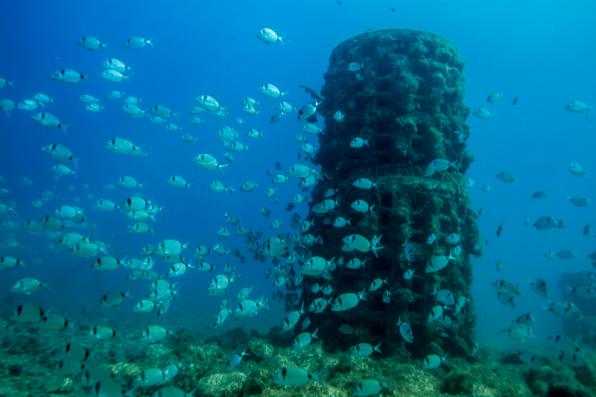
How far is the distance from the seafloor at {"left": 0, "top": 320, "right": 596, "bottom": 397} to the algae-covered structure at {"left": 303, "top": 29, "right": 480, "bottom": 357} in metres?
1.22

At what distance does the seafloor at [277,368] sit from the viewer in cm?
791

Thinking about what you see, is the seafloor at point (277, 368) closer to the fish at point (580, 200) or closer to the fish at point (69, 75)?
the fish at point (580, 200)

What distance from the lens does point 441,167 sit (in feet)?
40.0

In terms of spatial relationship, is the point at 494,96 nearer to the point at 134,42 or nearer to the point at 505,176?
the point at 505,176

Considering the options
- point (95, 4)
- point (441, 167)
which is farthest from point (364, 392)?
point (95, 4)

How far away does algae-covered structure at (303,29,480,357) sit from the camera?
464 inches

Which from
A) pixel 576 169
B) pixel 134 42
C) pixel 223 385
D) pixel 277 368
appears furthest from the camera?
pixel 576 169

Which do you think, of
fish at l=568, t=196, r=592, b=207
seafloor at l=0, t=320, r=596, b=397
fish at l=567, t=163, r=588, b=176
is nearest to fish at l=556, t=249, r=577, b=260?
fish at l=568, t=196, r=592, b=207

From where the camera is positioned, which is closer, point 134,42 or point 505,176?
point 134,42

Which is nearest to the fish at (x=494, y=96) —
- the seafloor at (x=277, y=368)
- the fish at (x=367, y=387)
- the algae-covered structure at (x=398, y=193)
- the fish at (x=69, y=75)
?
the algae-covered structure at (x=398, y=193)

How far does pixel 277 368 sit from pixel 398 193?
6.34 meters

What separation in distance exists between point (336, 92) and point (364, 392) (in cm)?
1118

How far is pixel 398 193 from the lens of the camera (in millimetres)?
12469

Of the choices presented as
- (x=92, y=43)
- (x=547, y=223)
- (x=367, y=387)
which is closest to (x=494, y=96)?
(x=547, y=223)
